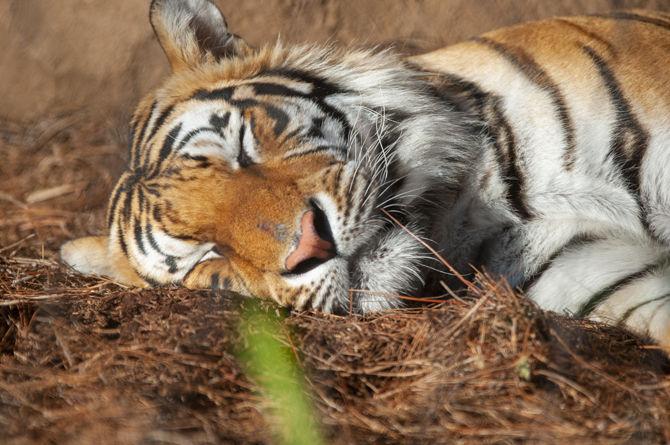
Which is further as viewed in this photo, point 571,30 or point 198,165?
point 571,30

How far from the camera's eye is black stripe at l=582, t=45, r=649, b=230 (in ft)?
7.25

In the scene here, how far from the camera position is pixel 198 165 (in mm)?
2188

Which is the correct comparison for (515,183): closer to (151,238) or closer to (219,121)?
(219,121)

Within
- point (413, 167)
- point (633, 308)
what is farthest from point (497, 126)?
point (633, 308)

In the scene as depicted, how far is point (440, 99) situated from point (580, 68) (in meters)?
0.43

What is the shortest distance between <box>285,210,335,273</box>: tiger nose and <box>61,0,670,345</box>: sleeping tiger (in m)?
0.02

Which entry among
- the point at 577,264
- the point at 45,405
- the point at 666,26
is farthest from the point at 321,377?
the point at 666,26

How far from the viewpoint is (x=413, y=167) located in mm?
2238

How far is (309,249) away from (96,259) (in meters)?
1.06

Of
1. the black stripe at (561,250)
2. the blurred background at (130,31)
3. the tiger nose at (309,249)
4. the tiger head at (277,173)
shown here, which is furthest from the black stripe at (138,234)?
the blurred background at (130,31)

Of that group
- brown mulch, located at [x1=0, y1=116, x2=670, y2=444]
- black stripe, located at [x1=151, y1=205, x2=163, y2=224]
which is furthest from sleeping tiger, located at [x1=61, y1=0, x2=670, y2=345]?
brown mulch, located at [x1=0, y1=116, x2=670, y2=444]

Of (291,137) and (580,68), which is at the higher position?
(580,68)

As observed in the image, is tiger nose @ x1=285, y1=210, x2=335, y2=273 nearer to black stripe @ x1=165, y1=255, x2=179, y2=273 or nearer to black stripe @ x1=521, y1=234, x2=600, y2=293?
black stripe @ x1=165, y1=255, x2=179, y2=273

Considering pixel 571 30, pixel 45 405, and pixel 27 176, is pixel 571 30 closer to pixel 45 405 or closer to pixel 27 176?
pixel 45 405
